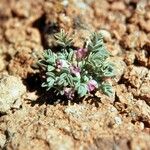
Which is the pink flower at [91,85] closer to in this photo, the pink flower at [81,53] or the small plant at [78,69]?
the small plant at [78,69]

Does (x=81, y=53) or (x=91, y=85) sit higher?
(x=81, y=53)

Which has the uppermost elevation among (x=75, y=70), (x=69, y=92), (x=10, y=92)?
(x=75, y=70)

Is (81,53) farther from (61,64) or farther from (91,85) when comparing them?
(91,85)

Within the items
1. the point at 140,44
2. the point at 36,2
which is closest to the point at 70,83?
the point at 140,44

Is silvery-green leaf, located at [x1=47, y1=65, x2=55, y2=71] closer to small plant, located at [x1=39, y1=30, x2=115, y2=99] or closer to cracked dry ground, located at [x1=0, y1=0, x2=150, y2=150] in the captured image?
small plant, located at [x1=39, y1=30, x2=115, y2=99]

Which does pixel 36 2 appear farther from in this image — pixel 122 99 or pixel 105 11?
pixel 122 99

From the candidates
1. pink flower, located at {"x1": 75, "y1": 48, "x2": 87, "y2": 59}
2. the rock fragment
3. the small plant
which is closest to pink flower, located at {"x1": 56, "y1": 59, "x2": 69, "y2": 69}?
the small plant

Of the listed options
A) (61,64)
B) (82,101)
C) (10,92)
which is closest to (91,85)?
(82,101)

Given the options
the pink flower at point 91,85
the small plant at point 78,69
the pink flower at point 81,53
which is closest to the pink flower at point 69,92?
the small plant at point 78,69
